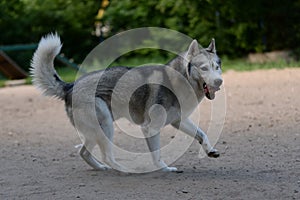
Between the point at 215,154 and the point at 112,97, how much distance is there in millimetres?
1194

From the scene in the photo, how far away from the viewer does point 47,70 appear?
6.14 m

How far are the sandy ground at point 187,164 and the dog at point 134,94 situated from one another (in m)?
0.37

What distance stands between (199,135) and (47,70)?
1742 millimetres

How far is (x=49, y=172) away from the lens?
613 cm

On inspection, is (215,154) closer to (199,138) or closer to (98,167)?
(199,138)

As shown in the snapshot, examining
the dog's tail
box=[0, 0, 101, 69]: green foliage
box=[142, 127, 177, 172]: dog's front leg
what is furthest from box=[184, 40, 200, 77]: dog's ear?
box=[0, 0, 101, 69]: green foliage

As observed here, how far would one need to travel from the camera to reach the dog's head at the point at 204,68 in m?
5.66

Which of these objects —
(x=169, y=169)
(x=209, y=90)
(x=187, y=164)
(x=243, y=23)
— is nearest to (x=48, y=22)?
(x=243, y=23)

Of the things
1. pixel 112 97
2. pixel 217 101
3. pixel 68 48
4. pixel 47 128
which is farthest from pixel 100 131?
pixel 68 48

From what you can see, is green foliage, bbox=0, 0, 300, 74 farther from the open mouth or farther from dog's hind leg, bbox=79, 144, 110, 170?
dog's hind leg, bbox=79, 144, 110, 170

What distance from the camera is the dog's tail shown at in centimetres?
609

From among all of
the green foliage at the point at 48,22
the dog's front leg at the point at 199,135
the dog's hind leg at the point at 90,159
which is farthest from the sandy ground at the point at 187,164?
the green foliage at the point at 48,22

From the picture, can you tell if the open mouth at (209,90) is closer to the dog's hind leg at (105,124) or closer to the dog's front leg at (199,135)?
the dog's front leg at (199,135)

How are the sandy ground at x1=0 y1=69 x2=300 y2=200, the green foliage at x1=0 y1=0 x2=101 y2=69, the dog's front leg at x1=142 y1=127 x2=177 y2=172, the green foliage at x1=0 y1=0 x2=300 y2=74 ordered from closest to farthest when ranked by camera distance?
the sandy ground at x1=0 y1=69 x2=300 y2=200, the dog's front leg at x1=142 y1=127 x2=177 y2=172, the green foliage at x1=0 y1=0 x2=300 y2=74, the green foliage at x1=0 y1=0 x2=101 y2=69
